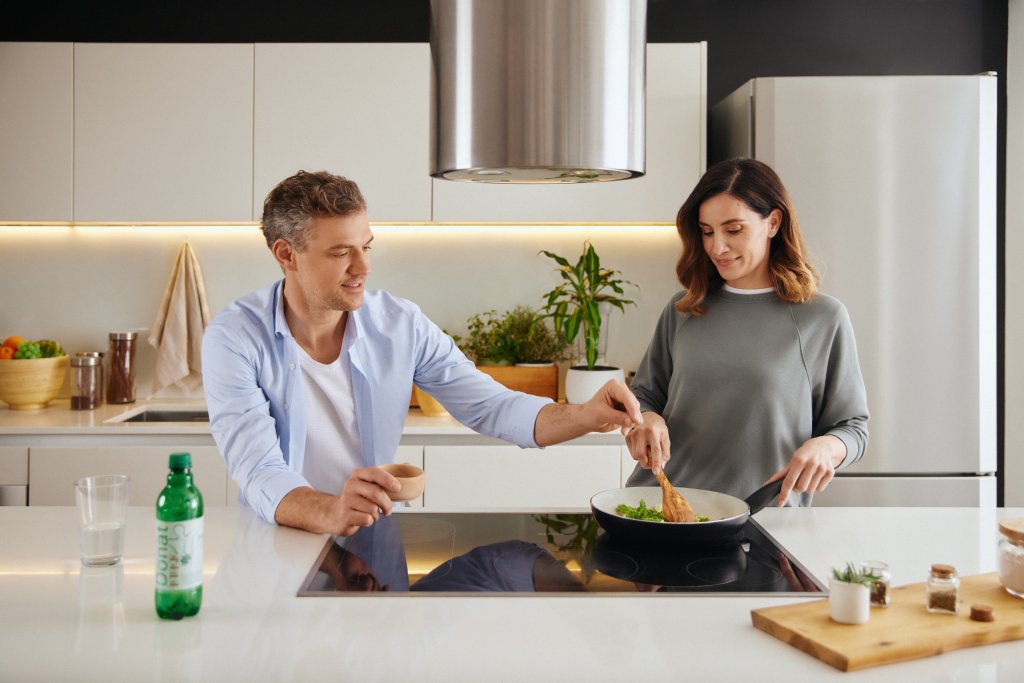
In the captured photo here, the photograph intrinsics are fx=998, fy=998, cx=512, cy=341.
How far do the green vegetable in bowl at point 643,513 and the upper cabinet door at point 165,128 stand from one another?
221cm

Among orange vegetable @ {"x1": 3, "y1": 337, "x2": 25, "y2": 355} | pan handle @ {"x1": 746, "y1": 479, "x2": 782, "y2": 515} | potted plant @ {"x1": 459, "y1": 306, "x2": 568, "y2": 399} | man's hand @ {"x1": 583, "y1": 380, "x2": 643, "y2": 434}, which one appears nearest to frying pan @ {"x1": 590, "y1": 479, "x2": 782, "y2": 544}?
pan handle @ {"x1": 746, "y1": 479, "x2": 782, "y2": 515}

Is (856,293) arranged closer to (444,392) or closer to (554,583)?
(444,392)

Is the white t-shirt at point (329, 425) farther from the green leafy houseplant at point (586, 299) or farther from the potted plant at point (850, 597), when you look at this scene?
the green leafy houseplant at point (586, 299)

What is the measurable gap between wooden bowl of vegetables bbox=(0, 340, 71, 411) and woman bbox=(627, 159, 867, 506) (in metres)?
2.39

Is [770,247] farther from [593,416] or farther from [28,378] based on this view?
[28,378]

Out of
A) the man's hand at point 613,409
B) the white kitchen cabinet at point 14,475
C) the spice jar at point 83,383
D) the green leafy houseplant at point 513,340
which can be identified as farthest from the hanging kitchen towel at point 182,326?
the man's hand at point 613,409

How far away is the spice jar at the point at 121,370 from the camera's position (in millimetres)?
3857

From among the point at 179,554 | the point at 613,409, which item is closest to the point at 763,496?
the point at 613,409

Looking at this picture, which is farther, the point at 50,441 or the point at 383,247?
the point at 383,247

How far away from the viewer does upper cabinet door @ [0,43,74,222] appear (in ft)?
11.9

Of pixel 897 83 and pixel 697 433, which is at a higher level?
pixel 897 83

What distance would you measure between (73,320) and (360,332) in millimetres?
2289

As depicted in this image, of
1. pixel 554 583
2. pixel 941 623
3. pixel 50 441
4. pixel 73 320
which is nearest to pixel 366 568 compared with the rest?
pixel 554 583

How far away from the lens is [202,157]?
3643 mm
